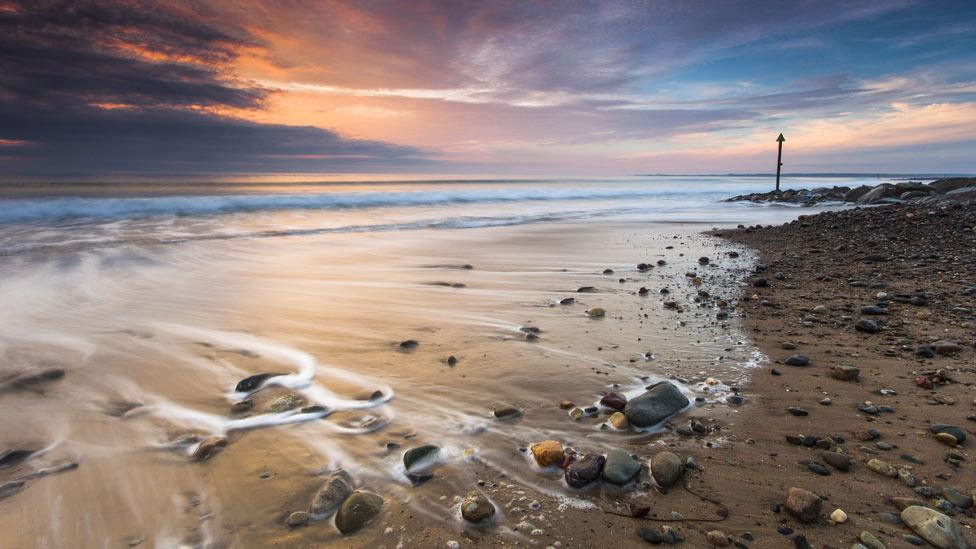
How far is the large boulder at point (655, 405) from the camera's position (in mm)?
2500

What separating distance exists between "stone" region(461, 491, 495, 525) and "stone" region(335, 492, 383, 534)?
37 cm

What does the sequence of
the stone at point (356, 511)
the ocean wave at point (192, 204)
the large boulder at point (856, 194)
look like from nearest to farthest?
the stone at point (356, 511) → the ocean wave at point (192, 204) → the large boulder at point (856, 194)

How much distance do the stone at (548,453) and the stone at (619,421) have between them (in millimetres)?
404

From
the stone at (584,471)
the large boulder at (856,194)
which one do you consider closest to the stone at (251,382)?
the stone at (584,471)

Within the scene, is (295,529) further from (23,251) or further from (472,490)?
(23,251)

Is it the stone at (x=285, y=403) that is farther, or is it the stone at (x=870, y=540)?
the stone at (x=285, y=403)

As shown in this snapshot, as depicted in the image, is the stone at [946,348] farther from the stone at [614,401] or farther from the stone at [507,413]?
the stone at [507,413]

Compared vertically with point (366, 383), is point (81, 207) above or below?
above

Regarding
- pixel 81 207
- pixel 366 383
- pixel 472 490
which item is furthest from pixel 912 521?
pixel 81 207

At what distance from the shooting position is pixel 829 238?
28.4ft

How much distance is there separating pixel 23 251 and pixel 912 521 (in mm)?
13415

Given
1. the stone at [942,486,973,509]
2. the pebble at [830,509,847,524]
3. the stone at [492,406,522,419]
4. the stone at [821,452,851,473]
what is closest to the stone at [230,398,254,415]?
the stone at [492,406,522,419]

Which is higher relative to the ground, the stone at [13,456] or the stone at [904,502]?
the stone at [13,456]

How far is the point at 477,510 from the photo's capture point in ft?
6.15
